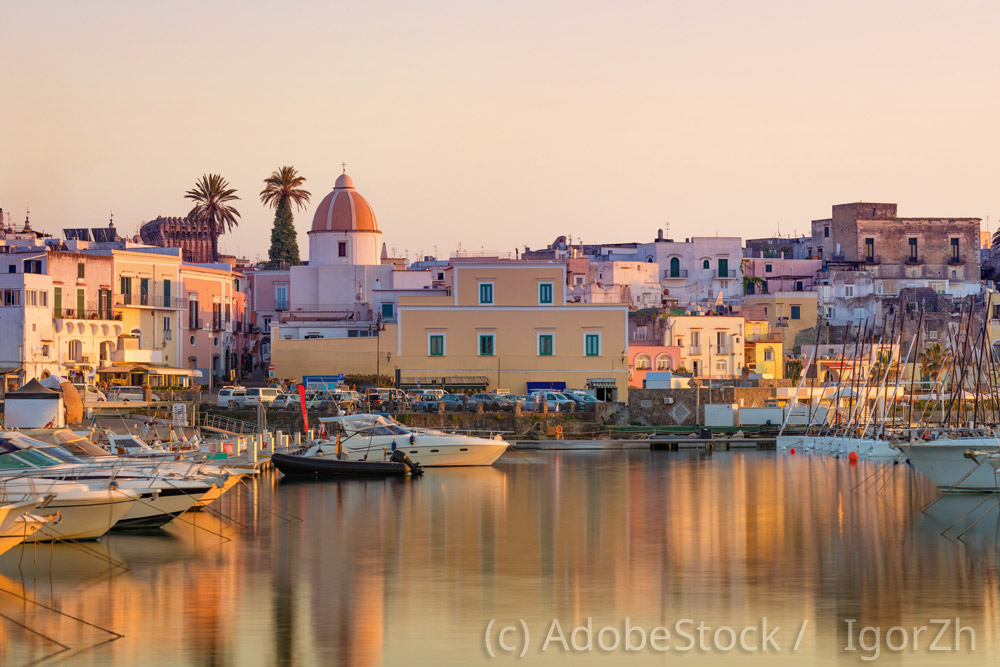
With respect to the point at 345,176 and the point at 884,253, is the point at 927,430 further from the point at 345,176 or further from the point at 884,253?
the point at 884,253

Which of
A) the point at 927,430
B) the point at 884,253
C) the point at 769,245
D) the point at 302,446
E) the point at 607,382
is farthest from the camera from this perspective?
the point at 769,245

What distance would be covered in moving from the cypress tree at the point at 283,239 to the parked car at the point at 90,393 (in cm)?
4257

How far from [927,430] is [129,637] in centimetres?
3459

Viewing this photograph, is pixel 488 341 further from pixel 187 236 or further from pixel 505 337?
pixel 187 236

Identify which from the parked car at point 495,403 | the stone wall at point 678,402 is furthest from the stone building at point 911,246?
the parked car at point 495,403

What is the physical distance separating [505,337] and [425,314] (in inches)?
195

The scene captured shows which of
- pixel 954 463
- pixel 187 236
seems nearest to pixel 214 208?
pixel 187 236

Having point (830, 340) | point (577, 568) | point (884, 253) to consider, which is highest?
point (884, 253)

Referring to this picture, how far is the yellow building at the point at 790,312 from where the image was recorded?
10150 centimetres

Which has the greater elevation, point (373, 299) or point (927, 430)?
point (373, 299)

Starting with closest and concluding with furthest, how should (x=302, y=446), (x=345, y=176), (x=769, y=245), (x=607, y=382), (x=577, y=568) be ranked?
1. (x=577, y=568)
2. (x=302, y=446)
3. (x=607, y=382)
4. (x=345, y=176)
5. (x=769, y=245)

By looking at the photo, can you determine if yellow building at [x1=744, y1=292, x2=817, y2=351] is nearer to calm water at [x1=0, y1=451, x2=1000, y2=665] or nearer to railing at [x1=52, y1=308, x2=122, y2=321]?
railing at [x1=52, y1=308, x2=122, y2=321]

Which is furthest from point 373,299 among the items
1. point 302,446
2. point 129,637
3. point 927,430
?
point 129,637

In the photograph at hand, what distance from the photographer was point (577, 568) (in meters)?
28.8
